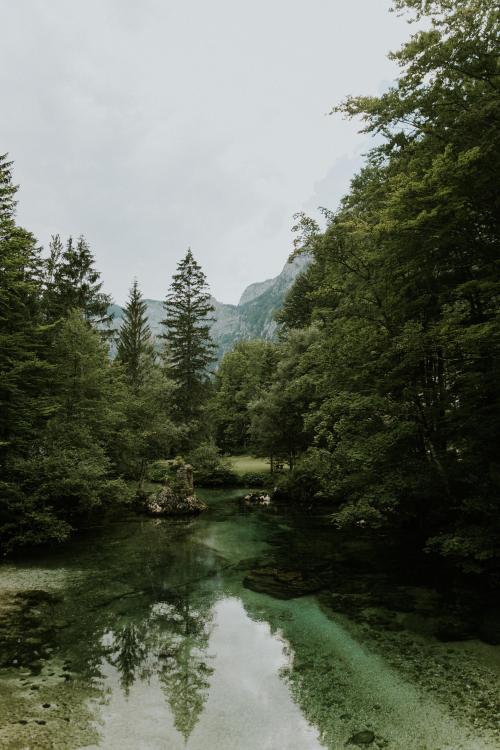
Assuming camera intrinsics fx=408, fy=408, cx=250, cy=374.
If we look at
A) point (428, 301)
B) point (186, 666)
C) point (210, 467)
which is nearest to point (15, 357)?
point (186, 666)

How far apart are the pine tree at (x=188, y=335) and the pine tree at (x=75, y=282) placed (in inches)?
204

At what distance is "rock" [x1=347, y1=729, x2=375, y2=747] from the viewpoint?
491cm

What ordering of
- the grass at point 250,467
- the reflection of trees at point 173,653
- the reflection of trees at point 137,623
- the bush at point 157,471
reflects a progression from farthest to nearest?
the grass at point 250,467, the bush at point 157,471, the reflection of trees at point 137,623, the reflection of trees at point 173,653

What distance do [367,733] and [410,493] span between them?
23.6 feet

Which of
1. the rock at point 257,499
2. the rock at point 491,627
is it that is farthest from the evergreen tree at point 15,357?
the rock at point 257,499

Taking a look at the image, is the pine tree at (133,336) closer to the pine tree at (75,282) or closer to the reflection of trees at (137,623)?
the pine tree at (75,282)

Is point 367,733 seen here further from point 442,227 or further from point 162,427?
point 162,427

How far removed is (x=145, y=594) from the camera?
10414 mm

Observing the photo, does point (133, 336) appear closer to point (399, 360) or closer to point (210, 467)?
point (210, 467)

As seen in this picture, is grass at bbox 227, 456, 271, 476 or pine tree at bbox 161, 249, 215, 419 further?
grass at bbox 227, 456, 271, 476

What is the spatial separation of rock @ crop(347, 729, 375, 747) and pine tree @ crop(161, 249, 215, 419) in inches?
1031

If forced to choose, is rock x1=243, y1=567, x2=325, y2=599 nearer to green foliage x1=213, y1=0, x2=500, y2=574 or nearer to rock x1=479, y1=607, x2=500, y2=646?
green foliage x1=213, y1=0, x2=500, y2=574

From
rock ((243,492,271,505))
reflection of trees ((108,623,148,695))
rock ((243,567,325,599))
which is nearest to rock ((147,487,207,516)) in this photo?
rock ((243,492,271,505))

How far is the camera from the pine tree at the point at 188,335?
103 ft
